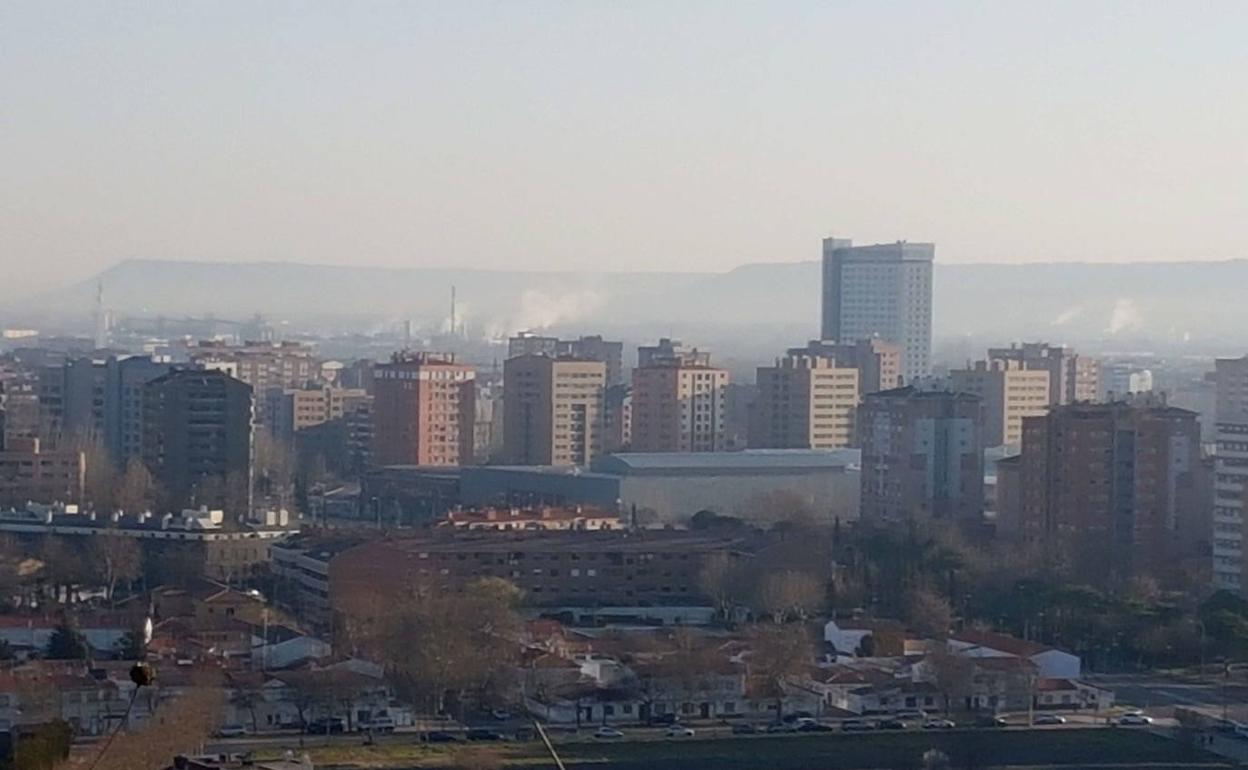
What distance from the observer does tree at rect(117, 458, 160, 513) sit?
1900 cm

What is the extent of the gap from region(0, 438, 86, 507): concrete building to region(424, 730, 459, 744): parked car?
9.76 meters

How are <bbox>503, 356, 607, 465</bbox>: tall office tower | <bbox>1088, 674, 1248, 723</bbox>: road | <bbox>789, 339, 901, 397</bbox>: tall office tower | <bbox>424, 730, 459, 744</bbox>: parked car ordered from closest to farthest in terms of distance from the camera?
<bbox>424, 730, 459, 744</bbox>: parked car → <bbox>1088, 674, 1248, 723</bbox>: road → <bbox>503, 356, 607, 465</bbox>: tall office tower → <bbox>789, 339, 901, 397</bbox>: tall office tower

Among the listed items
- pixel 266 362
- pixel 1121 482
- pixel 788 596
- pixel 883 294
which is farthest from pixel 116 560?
pixel 883 294

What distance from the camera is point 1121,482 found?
17516 mm

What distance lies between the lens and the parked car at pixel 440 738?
10.7 m

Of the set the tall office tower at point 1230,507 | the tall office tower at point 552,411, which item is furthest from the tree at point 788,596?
the tall office tower at point 552,411

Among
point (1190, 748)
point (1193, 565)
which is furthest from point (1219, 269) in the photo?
point (1190, 748)

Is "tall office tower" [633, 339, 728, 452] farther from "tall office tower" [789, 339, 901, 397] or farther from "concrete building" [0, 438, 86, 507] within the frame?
"concrete building" [0, 438, 86, 507]

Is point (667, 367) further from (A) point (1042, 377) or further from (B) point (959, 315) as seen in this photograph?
(B) point (959, 315)

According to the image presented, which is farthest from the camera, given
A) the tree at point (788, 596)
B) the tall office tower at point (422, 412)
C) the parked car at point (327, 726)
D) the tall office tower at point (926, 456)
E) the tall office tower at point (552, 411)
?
the tall office tower at point (552, 411)

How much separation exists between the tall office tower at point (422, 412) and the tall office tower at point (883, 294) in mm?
18843

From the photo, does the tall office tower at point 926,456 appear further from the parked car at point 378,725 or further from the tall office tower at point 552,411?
the parked car at point 378,725

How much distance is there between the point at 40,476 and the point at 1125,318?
60156mm

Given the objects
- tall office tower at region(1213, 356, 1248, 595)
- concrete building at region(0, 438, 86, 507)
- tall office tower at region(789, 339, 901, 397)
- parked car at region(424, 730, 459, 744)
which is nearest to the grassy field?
Answer: parked car at region(424, 730, 459, 744)
